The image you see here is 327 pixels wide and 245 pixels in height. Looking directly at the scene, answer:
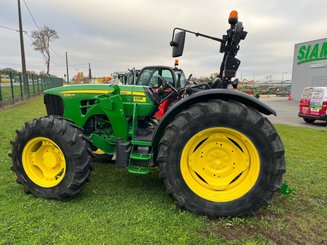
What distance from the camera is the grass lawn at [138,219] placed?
2.55 meters

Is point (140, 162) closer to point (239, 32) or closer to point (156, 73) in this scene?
point (239, 32)

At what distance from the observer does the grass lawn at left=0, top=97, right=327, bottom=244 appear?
8.38 feet

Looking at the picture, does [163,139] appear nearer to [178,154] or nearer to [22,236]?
[178,154]

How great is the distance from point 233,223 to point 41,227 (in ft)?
6.32

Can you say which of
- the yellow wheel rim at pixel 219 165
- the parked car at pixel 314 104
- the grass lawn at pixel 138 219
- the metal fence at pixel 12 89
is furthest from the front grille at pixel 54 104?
the parked car at pixel 314 104

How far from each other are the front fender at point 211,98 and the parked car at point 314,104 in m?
9.93

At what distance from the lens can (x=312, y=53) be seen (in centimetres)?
2377

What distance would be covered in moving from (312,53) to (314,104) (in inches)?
580

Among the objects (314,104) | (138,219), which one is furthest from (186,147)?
(314,104)

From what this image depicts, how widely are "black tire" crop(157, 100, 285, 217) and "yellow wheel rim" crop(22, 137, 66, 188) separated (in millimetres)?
1296

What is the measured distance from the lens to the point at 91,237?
2533mm

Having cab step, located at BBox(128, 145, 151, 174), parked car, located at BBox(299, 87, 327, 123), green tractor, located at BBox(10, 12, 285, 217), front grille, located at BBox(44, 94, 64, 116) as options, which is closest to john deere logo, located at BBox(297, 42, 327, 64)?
parked car, located at BBox(299, 87, 327, 123)

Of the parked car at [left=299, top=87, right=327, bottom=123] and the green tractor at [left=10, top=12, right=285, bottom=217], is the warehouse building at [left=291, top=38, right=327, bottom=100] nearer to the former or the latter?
the parked car at [left=299, top=87, right=327, bottom=123]

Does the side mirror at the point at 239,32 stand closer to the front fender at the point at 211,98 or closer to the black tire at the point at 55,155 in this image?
the front fender at the point at 211,98
